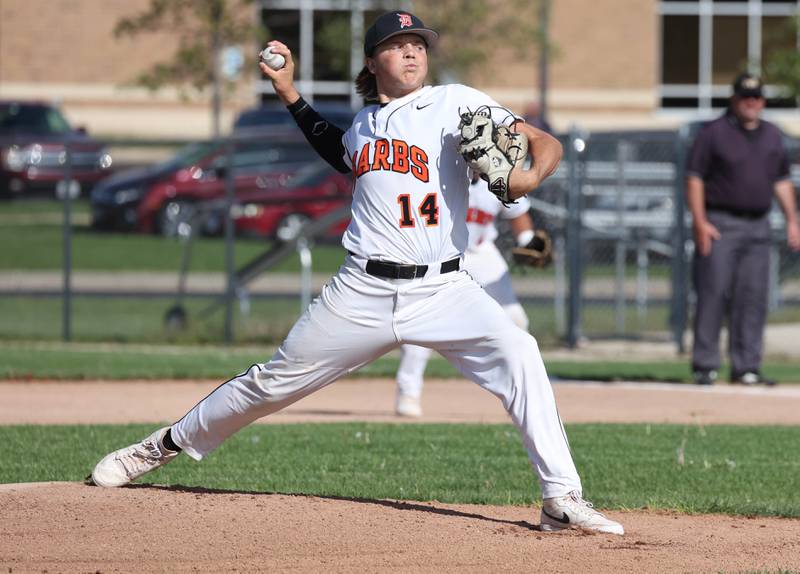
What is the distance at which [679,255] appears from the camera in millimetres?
14562

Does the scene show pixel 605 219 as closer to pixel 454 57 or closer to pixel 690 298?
pixel 690 298

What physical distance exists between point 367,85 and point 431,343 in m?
1.19

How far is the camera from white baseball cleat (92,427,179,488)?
640cm

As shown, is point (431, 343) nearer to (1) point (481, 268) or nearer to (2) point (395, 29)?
(2) point (395, 29)

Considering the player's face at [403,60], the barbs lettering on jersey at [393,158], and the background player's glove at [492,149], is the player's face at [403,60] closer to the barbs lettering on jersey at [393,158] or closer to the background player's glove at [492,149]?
the barbs lettering on jersey at [393,158]

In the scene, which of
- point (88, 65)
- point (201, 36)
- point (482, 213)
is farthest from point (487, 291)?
point (88, 65)

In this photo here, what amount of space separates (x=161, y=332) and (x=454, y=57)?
595 inches

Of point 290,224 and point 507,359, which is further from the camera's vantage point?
point 290,224

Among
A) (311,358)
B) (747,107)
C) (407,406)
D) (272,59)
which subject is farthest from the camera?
(747,107)

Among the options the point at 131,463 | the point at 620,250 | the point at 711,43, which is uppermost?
the point at 711,43

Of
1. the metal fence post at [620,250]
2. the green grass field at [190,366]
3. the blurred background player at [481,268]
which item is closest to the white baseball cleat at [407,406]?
the blurred background player at [481,268]

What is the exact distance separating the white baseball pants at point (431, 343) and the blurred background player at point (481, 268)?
3.48 m

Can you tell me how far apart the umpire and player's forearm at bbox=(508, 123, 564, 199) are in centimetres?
539

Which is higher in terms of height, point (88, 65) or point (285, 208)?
point (88, 65)
